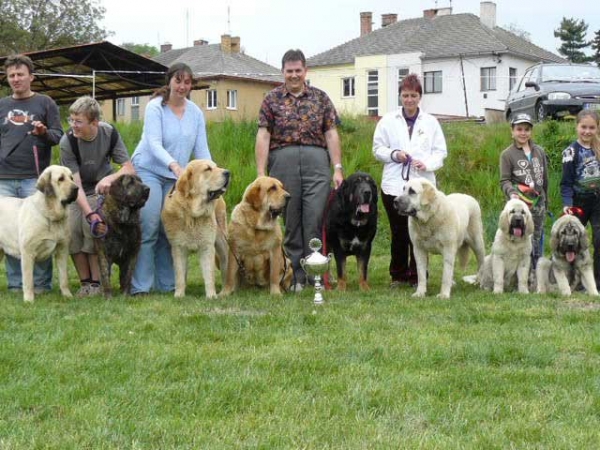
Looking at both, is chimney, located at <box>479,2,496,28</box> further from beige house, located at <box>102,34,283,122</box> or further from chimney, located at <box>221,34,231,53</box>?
chimney, located at <box>221,34,231,53</box>

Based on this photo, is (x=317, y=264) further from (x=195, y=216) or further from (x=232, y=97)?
(x=232, y=97)

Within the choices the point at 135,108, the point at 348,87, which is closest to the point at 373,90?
the point at 348,87

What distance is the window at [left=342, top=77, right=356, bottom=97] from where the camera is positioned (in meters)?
40.3

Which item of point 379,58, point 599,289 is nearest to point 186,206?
point 599,289

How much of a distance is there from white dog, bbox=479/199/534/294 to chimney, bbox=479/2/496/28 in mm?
34636

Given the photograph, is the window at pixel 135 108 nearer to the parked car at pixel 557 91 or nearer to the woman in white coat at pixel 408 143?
the parked car at pixel 557 91

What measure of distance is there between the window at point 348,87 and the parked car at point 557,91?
910 inches

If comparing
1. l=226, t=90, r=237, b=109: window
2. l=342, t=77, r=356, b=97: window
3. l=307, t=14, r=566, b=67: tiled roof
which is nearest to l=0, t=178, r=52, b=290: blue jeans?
l=307, t=14, r=566, b=67: tiled roof

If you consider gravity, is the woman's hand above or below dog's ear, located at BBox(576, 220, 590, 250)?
above

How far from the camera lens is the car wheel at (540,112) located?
15.9 m

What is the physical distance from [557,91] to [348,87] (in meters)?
25.4

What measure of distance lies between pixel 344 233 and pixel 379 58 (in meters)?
33.0

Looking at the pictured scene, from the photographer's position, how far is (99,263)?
679cm

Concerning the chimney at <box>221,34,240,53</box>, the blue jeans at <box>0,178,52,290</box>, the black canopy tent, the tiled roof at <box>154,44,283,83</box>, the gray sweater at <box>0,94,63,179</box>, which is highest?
the chimney at <box>221,34,240,53</box>
